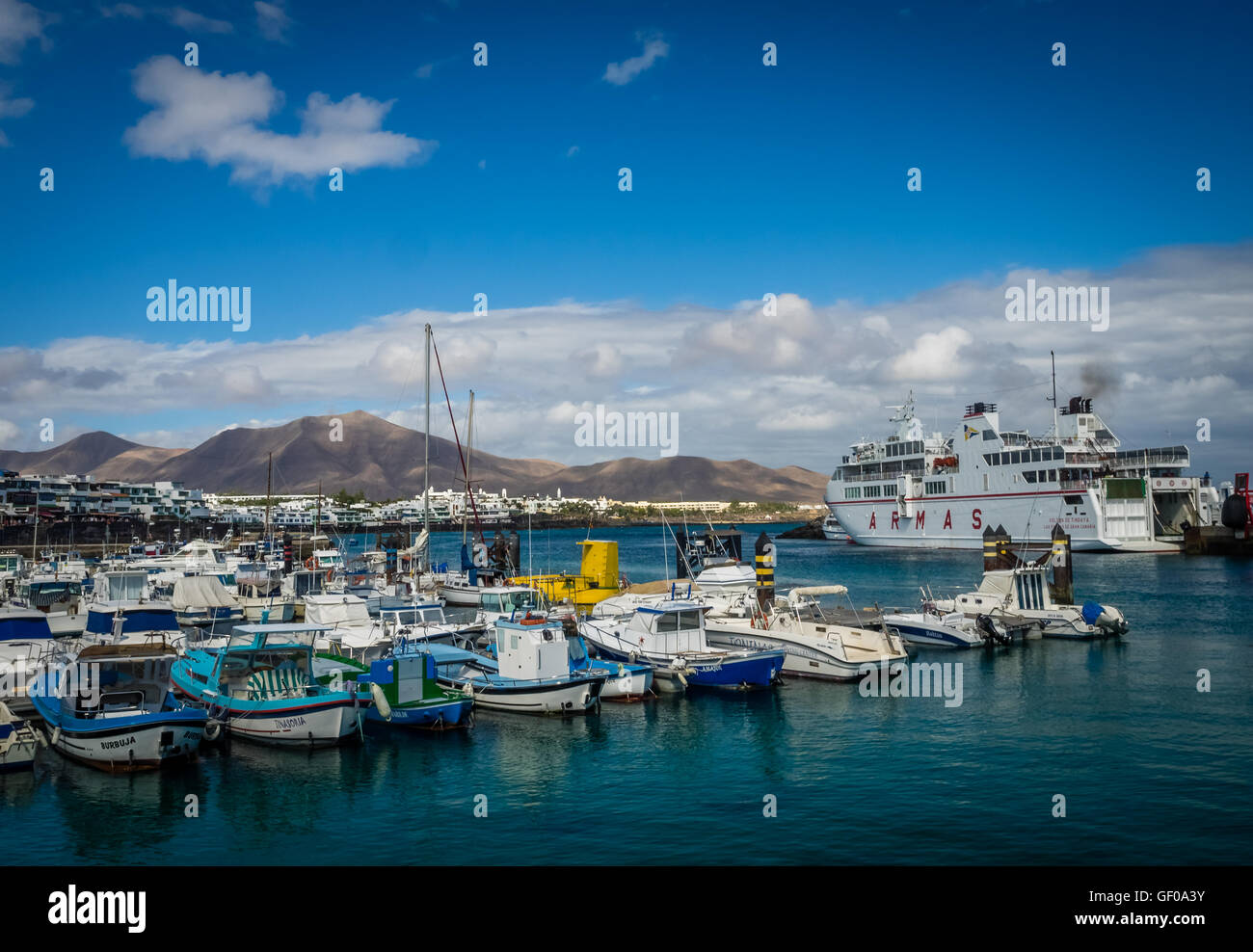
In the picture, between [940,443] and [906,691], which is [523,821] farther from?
[940,443]

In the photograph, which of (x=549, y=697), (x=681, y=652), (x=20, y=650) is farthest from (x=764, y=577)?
(x=20, y=650)

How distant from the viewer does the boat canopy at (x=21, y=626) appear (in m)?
24.1

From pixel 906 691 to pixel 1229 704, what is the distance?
8372mm

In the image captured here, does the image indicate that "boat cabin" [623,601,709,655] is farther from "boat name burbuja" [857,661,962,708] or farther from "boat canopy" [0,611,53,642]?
"boat canopy" [0,611,53,642]

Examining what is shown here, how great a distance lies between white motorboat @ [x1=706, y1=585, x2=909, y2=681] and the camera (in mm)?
28188

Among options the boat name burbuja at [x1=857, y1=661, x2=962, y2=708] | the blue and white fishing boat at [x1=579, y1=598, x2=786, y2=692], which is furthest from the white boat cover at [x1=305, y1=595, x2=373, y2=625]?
the boat name burbuja at [x1=857, y1=661, x2=962, y2=708]

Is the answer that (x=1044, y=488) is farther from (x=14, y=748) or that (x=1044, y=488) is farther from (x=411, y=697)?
(x=14, y=748)

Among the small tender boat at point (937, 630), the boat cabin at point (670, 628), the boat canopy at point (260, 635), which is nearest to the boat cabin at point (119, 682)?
the boat canopy at point (260, 635)

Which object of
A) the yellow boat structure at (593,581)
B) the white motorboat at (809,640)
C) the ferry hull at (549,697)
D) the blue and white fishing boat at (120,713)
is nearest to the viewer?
the blue and white fishing boat at (120,713)

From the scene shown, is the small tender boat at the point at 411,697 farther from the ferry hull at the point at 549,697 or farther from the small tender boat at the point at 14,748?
the small tender boat at the point at 14,748

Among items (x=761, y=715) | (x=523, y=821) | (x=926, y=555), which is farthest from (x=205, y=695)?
(x=926, y=555)
